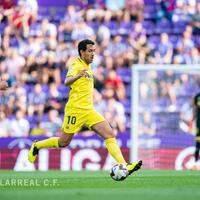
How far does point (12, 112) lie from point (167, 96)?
3.94m

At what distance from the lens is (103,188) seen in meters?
10.5

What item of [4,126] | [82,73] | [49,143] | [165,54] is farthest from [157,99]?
[82,73]

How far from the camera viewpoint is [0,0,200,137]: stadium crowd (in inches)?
768

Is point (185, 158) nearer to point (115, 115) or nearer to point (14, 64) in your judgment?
point (115, 115)

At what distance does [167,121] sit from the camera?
1802 centimetres

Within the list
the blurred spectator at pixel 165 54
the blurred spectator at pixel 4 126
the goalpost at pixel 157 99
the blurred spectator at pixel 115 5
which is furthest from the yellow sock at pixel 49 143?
the blurred spectator at pixel 115 5

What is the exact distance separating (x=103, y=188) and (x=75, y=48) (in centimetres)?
1077

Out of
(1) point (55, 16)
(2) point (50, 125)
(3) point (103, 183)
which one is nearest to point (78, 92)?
(3) point (103, 183)

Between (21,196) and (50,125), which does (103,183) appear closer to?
(21,196)

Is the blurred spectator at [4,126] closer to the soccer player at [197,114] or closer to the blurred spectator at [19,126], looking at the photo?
the blurred spectator at [19,126]

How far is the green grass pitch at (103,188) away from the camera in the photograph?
29.6 ft

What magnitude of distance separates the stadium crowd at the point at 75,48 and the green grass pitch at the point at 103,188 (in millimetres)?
6595

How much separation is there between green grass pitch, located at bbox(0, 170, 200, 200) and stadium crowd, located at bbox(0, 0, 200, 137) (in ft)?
21.6

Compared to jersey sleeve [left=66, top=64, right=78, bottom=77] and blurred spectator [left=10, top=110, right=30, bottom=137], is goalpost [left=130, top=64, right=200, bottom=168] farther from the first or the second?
jersey sleeve [left=66, top=64, right=78, bottom=77]
